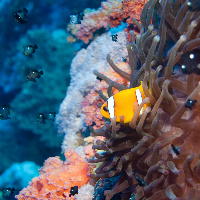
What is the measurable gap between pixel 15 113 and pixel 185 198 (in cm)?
449

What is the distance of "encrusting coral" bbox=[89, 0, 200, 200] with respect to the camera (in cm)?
150

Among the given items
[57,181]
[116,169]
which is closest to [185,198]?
[116,169]

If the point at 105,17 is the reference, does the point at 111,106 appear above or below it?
below

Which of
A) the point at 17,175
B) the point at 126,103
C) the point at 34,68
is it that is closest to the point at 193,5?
the point at 126,103

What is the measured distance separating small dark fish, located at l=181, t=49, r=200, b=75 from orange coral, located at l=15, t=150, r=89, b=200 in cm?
228

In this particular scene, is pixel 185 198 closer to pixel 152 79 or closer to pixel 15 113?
pixel 152 79

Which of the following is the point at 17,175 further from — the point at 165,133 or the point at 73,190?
the point at 165,133

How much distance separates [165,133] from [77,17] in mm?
3591

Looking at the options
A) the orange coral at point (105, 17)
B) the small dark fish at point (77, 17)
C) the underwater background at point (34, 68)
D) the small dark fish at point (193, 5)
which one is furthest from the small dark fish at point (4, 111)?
the small dark fish at point (193, 5)

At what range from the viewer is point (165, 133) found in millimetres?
1649

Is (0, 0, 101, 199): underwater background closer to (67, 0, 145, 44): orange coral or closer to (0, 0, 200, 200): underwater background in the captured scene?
(0, 0, 200, 200): underwater background

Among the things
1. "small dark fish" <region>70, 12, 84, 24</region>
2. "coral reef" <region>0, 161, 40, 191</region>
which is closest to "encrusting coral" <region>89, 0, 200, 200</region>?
"small dark fish" <region>70, 12, 84, 24</region>

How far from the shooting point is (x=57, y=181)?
312cm

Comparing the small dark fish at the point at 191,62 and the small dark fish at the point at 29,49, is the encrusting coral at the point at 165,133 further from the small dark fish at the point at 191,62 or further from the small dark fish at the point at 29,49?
the small dark fish at the point at 29,49
